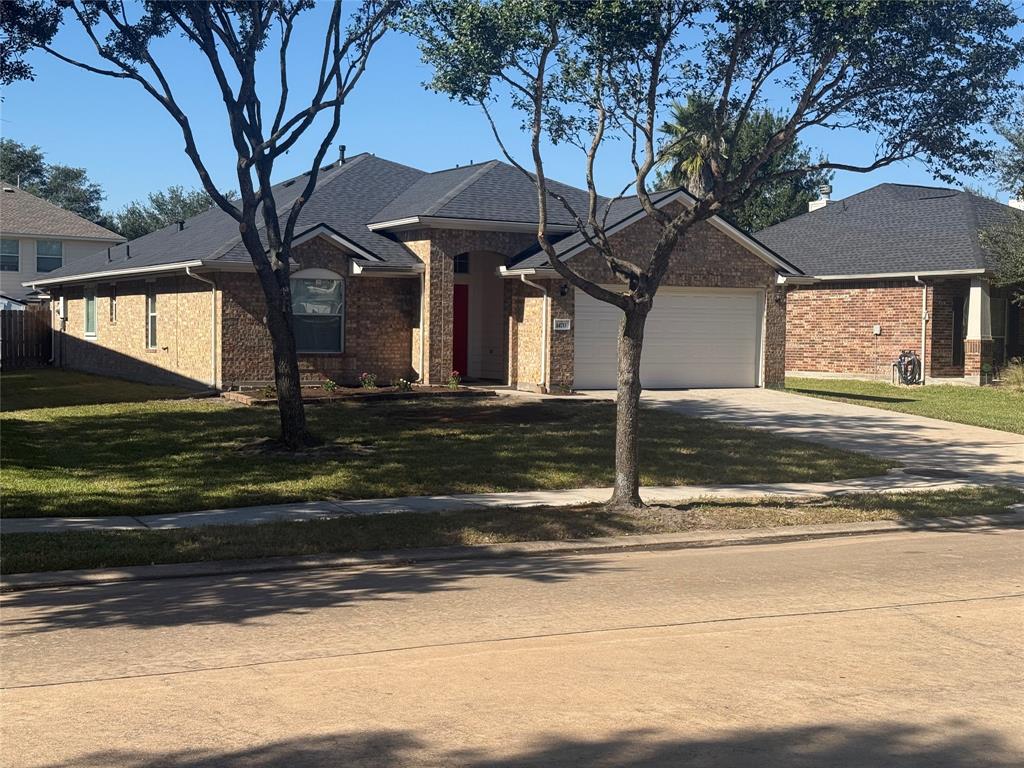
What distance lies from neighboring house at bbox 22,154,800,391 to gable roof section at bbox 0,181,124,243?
18680 millimetres

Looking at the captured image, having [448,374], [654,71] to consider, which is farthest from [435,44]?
[448,374]

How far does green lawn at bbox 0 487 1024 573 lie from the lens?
10609 mm

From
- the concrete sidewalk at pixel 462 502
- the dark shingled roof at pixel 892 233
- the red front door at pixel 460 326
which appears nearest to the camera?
the concrete sidewalk at pixel 462 502

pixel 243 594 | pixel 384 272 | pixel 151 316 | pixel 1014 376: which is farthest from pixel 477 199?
pixel 243 594

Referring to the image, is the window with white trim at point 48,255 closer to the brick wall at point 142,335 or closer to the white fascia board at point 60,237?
the white fascia board at point 60,237

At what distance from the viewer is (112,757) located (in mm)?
5527

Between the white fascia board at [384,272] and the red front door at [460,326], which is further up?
the white fascia board at [384,272]

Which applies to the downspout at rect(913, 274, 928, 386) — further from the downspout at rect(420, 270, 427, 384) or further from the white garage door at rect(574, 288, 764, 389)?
the downspout at rect(420, 270, 427, 384)

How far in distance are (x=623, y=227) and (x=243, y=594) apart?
18.7m

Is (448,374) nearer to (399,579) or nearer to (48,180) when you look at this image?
(399,579)

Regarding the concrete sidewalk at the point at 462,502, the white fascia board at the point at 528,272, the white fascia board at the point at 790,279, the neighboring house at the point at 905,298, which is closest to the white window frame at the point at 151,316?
the white fascia board at the point at 528,272

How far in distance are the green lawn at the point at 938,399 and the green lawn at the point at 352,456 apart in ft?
20.4

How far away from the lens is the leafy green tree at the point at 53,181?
74812mm

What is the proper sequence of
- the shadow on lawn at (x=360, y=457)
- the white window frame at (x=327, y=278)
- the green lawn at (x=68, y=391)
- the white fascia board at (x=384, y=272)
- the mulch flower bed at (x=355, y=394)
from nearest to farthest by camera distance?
the shadow on lawn at (x=360, y=457), the mulch flower bed at (x=355, y=394), the green lawn at (x=68, y=391), the white window frame at (x=327, y=278), the white fascia board at (x=384, y=272)
